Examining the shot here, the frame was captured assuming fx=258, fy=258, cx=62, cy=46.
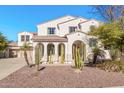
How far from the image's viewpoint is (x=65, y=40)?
98.1 feet

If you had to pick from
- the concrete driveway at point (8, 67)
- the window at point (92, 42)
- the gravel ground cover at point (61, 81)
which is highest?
the window at point (92, 42)

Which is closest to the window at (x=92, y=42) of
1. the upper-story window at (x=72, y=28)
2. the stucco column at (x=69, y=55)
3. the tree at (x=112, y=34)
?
the stucco column at (x=69, y=55)

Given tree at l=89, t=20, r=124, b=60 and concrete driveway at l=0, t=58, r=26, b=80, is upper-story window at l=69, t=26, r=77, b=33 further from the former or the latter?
tree at l=89, t=20, r=124, b=60

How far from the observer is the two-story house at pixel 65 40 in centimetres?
2967

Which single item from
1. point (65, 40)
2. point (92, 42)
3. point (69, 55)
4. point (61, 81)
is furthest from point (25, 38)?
point (61, 81)

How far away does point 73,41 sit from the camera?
3014cm

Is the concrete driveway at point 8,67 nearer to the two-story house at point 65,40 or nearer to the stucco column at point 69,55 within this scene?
the two-story house at point 65,40

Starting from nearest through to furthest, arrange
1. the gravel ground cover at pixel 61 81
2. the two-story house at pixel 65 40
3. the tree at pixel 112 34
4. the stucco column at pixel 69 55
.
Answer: the gravel ground cover at pixel 61 81 < the tree at pixel 112 34 < the stucco column at pixel 69 55 < the two-story house at pixel 65 40

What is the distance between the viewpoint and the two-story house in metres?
29.7

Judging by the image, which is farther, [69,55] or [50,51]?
[50,51]

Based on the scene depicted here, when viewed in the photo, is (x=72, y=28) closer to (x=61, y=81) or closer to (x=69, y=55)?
(x=69, y=55)
